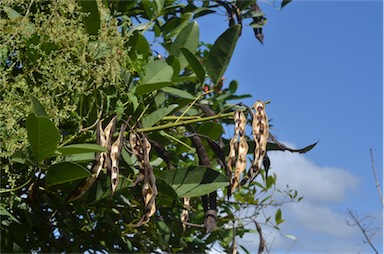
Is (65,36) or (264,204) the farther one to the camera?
(264,204)

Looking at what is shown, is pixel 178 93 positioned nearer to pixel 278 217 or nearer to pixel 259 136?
pixel 259 136

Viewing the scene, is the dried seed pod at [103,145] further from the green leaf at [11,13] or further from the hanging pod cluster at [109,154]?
the green leaf at [11,13]

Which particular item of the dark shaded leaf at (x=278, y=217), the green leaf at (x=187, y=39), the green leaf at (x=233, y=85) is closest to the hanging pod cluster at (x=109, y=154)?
the green leaf at (x=187, y=39)

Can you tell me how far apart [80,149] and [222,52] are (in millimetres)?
356

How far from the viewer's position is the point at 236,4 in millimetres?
1855

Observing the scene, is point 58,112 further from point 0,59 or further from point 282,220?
point 282,220

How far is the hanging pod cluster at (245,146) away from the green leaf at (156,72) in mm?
279

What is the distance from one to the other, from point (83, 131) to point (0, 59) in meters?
0.19

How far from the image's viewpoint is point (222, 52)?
51.7 inches

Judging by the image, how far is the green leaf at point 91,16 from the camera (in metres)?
1.28

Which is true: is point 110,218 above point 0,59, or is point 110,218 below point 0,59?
below

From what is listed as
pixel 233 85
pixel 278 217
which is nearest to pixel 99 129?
pixel 278 217

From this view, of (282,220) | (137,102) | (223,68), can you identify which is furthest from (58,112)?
(282,220)

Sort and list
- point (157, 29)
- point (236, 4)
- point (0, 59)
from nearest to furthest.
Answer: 1. point (0, 59)
2. point (157, 29)
3. point (236, 4)
